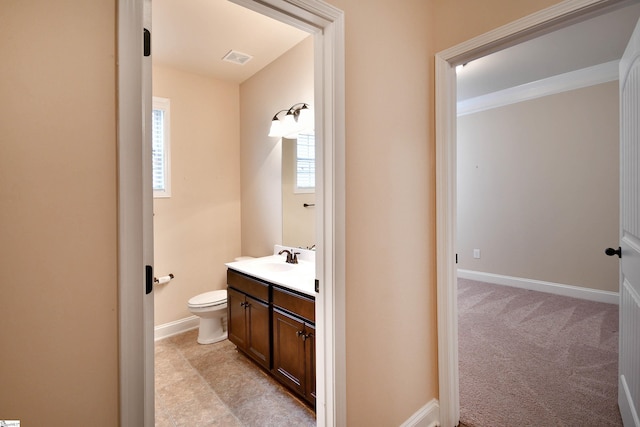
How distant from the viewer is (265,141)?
315 centimetres

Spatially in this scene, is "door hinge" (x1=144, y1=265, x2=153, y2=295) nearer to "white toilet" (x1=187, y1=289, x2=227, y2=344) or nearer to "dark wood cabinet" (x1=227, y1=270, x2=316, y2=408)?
"dark wood cabinet" (x1=227, y1=270, x2=316, y2=408)

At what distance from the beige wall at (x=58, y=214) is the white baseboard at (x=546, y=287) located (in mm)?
4649

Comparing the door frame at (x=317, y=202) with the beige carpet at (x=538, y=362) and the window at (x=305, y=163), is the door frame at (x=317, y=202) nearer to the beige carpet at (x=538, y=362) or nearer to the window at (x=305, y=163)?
the beige carpet at (x=538, y=362)

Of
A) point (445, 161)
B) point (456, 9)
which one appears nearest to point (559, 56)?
point (456, 9)

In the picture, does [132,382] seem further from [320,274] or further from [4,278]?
[320,274]

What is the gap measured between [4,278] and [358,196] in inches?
45.5

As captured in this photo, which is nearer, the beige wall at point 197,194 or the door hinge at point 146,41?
the door hinge at point 146,41

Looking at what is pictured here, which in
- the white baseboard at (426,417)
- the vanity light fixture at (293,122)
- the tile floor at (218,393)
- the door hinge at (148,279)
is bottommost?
the tile floor at (218,393)

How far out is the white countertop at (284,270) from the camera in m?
1.95

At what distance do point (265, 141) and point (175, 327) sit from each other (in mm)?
2155

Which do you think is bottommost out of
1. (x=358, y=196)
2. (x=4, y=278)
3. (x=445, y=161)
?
(x=4, y=278)

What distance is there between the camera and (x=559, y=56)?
3.33 meters

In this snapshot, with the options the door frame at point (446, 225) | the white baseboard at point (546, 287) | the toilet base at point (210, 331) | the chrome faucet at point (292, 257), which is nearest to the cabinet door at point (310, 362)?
the door frame at point (446, 225)

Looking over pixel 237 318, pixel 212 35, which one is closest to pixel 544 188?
pixel 237 318
